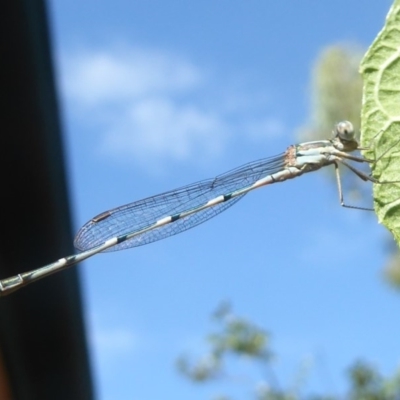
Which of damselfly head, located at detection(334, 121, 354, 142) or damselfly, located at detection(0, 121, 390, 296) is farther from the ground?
damselfly head, located at detection(334, 121, 354, 142)

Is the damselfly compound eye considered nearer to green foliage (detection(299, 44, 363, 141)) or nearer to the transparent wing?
the transparent wing

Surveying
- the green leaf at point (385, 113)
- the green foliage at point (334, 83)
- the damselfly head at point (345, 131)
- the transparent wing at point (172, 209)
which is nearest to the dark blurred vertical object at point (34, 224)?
the transparent wing at point (172, 209)

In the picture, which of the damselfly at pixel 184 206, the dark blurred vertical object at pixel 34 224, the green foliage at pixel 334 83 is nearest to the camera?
the damselfly at pixel 184 206

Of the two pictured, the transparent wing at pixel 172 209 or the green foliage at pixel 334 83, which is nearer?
the transparent wing at pixel 172 209

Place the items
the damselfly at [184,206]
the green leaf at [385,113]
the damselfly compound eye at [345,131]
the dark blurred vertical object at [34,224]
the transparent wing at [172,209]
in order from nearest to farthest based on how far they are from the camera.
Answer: the green leaf at [385,113] < the damselfly compound eye at [345,131] < the damselfly at [184,206] < the dark blurred vertical object at [34,224] < the transparent wing at [172,209]

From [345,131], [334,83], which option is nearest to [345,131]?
[345,131]

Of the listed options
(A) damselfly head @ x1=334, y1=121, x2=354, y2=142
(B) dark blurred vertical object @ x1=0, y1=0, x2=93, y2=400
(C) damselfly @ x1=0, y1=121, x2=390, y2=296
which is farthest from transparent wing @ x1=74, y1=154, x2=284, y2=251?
(A) damselfly head @ x1=334, y1=121, x2=354, y2=142

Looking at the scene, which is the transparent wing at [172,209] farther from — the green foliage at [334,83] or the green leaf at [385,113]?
the green foliage at [334,83]

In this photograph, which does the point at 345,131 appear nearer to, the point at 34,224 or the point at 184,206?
the point at 184,206
